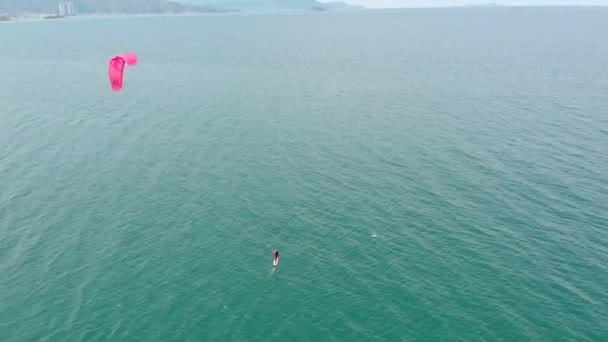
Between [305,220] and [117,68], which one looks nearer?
[117,68]

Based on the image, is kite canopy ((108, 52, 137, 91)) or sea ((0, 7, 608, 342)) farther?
kite canopy ((108, 52, 137, 91))

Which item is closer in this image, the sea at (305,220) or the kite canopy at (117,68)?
the sea at (305,220)

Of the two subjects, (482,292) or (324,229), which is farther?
(324,229)

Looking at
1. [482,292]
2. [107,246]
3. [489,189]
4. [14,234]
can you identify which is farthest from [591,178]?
[14,234]

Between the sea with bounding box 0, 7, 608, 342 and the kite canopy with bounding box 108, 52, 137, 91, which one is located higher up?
the kite canopy with bounding box 108, 52, 137, 91

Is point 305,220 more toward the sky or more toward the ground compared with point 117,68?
more toward the ground

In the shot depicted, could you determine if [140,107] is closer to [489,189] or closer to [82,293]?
[82,293]

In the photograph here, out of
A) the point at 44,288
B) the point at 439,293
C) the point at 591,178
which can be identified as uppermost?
the point at 591,178

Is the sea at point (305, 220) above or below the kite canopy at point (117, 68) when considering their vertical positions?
below
